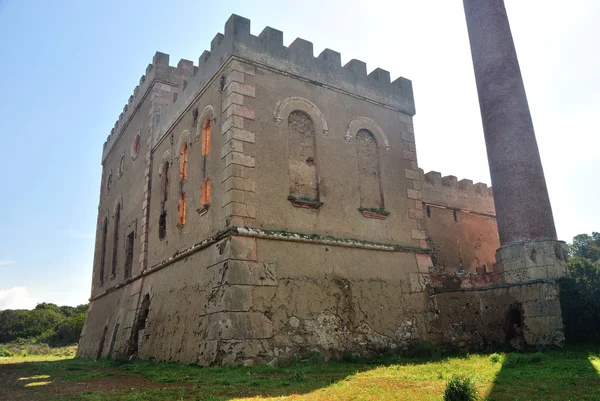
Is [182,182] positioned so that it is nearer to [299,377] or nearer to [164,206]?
[164,206]

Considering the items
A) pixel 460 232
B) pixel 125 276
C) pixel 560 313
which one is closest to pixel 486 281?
pixel 560 313

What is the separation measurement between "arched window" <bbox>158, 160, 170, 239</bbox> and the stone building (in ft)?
0.19

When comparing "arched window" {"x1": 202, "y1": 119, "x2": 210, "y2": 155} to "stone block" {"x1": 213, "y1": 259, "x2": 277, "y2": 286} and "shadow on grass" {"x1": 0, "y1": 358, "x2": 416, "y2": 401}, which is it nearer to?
"stone block" {"x1": 213, "y1": 259, "x2": 277, "y2": 286}

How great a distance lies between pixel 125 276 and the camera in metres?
16.8

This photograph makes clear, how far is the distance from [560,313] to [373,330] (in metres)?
4.05

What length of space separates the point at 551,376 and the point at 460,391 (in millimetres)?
2693

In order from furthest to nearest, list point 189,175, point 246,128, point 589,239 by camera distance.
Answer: point 589,239
point 189,175
point 246,128

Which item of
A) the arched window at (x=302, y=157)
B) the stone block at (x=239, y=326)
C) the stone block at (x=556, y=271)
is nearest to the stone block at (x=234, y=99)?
the arched window at (x=302, y=157)

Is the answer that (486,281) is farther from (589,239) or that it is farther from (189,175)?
(589,239)

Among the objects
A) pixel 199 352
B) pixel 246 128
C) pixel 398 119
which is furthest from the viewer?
pixel 398 119

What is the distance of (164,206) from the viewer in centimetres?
1418

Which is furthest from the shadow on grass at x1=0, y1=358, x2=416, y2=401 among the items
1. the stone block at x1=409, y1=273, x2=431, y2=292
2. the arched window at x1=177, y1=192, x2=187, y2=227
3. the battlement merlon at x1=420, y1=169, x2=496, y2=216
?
the battlement merlon at x1=420, y1=169, x2=496, y2=216

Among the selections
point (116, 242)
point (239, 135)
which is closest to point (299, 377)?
point (239, 135)

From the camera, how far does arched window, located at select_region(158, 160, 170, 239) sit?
45.8 ft
